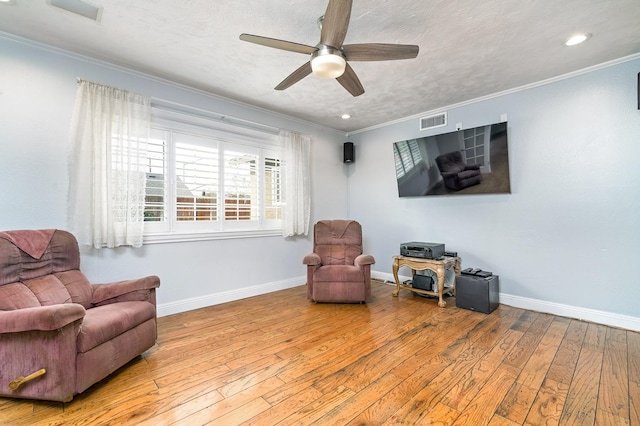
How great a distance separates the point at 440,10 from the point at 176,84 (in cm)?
286

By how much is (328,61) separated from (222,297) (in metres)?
3.07

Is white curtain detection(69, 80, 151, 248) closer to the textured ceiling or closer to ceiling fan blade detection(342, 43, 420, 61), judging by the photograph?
the textured ceiling

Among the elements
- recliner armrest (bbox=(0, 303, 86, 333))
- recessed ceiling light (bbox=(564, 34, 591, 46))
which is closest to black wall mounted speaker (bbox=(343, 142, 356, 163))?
recessed ceiling light (bbox=(564, 34, 591, 46))

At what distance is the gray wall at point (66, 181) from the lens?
7.92ft

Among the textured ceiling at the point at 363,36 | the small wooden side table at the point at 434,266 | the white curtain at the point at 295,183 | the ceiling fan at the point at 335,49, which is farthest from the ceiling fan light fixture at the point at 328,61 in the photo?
the small wooden side table at the point at 434,266

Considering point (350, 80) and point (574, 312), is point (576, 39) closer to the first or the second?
point (350, 80)

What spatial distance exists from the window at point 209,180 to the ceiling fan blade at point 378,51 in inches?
89.7

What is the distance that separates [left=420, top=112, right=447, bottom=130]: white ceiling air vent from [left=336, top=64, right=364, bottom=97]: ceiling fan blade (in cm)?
208

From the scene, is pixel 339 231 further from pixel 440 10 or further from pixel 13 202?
pixel 13 202

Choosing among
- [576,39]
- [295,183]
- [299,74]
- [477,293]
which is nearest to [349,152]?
[295,183]

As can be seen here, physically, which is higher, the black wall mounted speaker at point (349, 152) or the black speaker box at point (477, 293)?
the black wall mounted speaker at point (349, 152)

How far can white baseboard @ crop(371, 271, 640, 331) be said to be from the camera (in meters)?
2.76

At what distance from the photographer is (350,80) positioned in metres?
2.34

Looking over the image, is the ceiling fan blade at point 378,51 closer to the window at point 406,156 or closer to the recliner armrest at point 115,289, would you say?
the window at point 406,156
